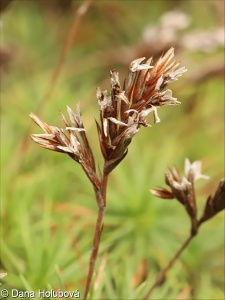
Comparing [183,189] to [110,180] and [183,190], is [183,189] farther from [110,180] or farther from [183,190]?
[110,180]

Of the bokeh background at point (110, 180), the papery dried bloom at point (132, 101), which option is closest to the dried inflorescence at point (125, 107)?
the papery dried bloom at point (132, 101)

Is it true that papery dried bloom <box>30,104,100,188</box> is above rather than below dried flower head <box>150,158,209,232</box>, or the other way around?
above

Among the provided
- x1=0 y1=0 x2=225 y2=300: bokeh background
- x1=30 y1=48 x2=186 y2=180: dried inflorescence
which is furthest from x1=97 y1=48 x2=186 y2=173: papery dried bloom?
x1=0 y1=0 x2=225 y2=300: bokeh background

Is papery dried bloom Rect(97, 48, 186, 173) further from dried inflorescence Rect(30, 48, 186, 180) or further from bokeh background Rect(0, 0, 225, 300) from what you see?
bokeh background Rect(0, 0, 225, 300)

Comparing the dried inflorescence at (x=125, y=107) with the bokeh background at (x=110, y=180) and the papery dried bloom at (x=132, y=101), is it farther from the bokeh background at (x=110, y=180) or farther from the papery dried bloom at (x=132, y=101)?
the bokeh background at (x=110, y=180)

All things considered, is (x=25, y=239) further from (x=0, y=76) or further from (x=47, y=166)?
(x=0, y=76)

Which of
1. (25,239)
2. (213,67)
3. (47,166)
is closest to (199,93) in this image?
(213,67)
